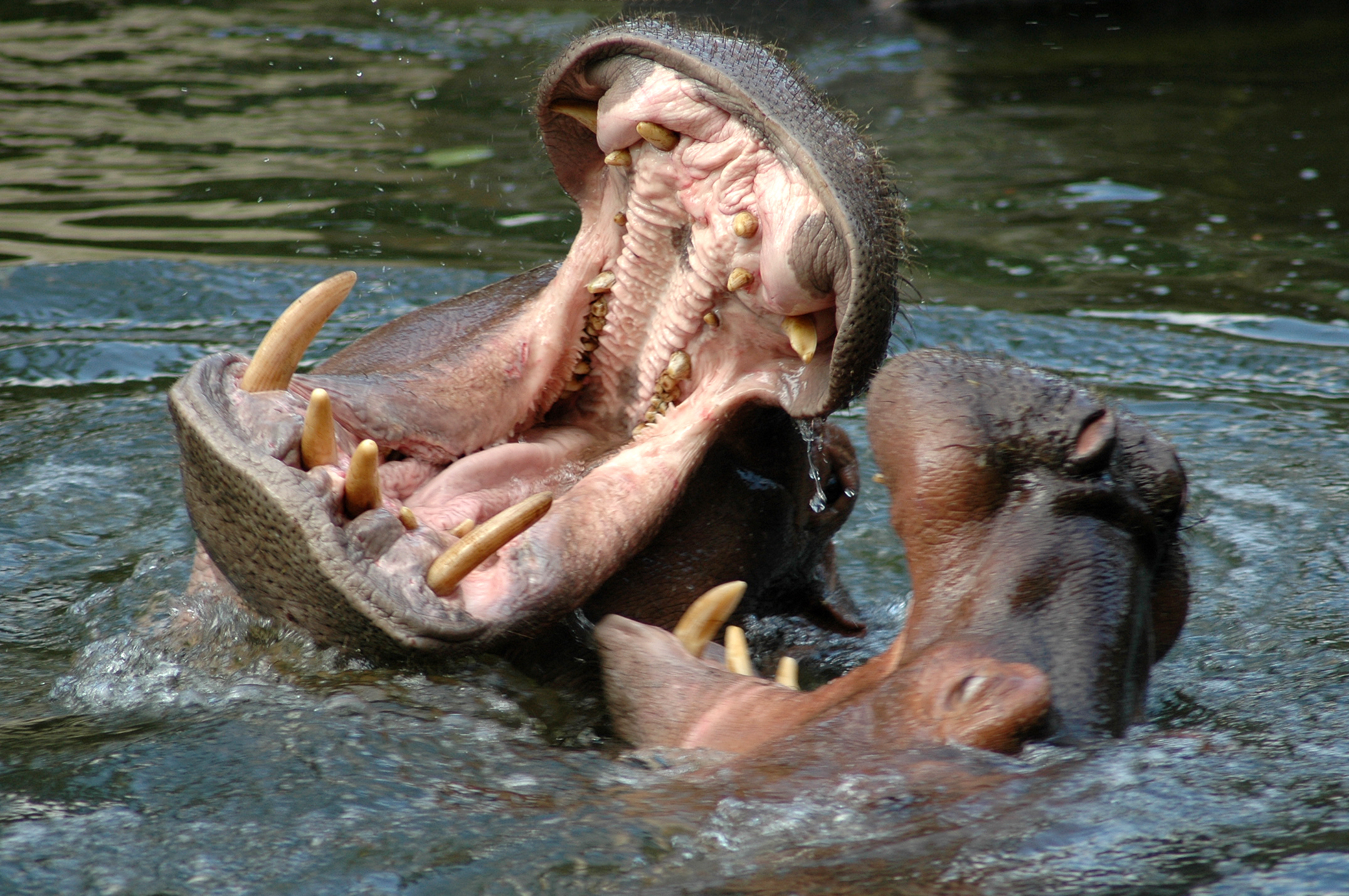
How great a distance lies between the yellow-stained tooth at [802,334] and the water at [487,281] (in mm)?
473

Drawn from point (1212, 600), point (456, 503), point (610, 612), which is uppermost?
point (456, 503)

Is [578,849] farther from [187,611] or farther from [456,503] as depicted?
[187,611]

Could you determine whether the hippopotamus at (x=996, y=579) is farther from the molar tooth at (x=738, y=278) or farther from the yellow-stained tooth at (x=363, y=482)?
the yellow-stained tooth at (x=363, y=482)

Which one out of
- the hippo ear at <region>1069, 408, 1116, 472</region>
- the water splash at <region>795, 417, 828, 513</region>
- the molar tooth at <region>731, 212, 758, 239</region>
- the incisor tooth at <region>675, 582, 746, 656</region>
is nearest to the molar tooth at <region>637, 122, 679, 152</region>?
the molar tooth at <region>731, 212, 758, 239</region>

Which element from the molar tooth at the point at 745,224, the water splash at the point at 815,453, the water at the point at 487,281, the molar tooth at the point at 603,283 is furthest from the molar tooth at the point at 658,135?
the water at the point at 487,281

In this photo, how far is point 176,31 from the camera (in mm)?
10461

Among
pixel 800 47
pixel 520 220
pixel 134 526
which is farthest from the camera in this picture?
pixel 800 47

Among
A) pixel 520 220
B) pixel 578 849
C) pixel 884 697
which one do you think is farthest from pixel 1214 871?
pixel 520 220

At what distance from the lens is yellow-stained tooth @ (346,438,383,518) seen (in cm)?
225

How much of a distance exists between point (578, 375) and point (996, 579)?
1.05m

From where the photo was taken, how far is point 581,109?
272 cm

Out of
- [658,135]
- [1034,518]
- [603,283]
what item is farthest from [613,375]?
[1034,518]

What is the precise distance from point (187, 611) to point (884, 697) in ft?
4.15

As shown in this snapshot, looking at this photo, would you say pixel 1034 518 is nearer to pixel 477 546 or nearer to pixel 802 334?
pixel 802 334
